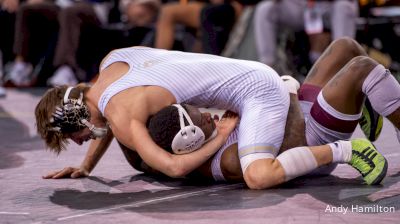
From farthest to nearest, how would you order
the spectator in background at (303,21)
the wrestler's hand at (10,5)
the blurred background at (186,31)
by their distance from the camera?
the wrestler's hand at (10,5), the blurred background at (186,31), the spectator in background at (303,21)

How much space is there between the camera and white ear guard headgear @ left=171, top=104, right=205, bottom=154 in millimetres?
3479

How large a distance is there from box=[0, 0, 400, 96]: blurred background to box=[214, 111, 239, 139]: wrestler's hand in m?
3.30

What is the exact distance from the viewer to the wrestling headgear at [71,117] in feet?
12.1

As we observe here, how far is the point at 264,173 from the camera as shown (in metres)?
3.49

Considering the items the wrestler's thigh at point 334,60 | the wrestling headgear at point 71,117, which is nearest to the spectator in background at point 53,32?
the wrestler's thigh at point 334,60

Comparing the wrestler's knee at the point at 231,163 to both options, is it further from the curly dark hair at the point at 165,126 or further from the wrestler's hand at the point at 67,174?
the wrestler's hand at the point at 67,174

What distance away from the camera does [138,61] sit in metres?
3.84

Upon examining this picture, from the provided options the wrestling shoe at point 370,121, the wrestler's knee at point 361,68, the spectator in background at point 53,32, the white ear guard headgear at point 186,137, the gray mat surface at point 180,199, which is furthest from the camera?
the spectator in background at point 53,32

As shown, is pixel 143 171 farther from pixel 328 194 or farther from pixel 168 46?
pixel 168 46

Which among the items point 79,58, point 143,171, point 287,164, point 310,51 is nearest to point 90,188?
point 143,171

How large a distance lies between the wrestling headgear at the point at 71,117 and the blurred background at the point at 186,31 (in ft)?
11.7

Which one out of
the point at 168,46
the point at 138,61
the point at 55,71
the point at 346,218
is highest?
the point at 138,61

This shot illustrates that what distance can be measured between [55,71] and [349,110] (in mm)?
5744

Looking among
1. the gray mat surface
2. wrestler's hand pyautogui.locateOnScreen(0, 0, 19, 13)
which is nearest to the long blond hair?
the gray mat surface
